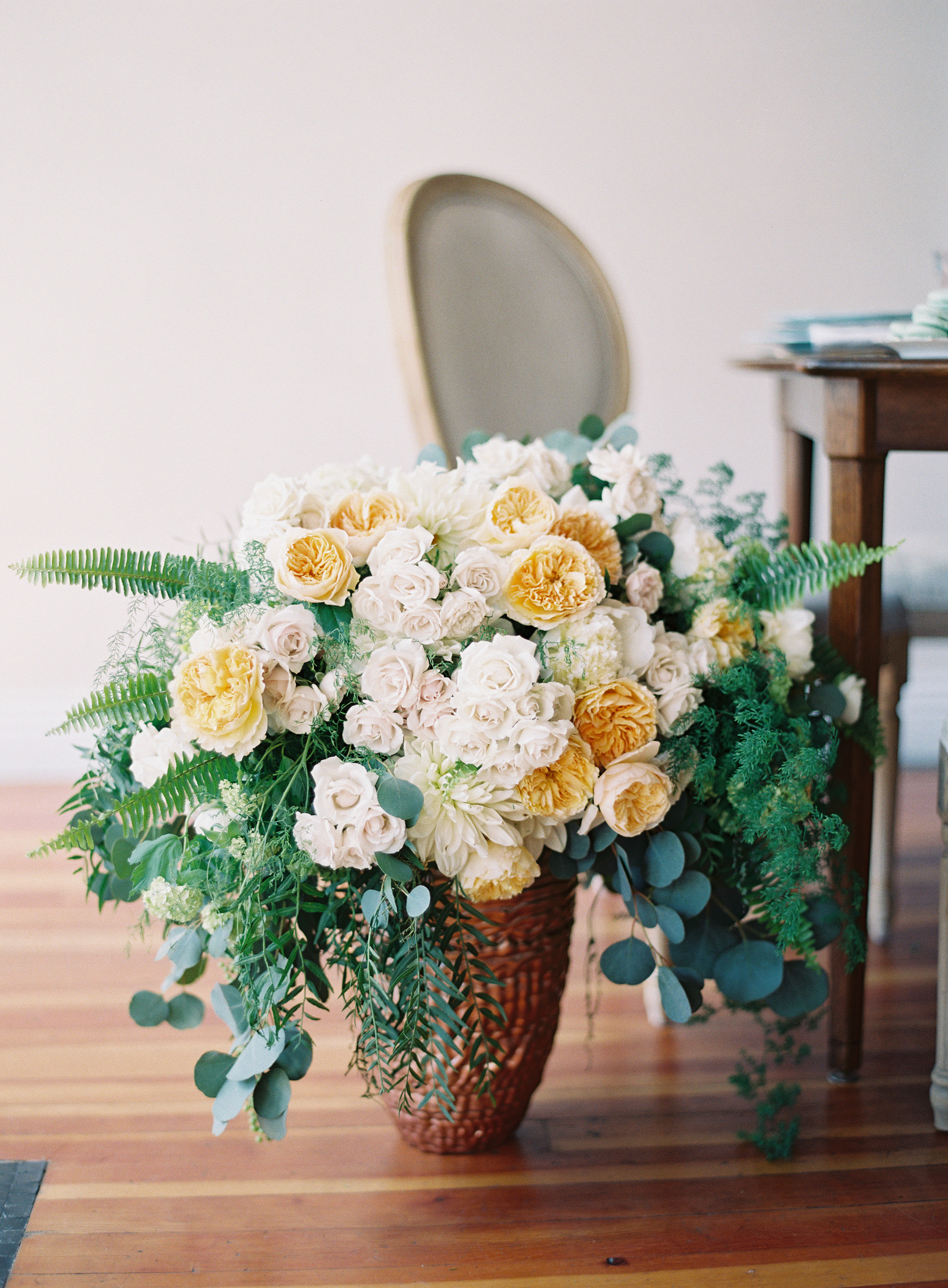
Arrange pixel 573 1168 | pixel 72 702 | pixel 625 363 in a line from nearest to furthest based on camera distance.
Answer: pixel 573 1168
pixel 625 363
pixel 72 702

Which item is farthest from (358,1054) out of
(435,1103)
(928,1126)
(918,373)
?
(918,373)

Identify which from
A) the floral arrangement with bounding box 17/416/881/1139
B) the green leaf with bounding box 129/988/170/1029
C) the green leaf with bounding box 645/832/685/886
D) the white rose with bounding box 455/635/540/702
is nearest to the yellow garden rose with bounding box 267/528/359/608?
the floral arrangement with bounding box 17/416/881/1139

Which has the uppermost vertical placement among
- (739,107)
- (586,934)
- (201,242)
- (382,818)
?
(739,107)

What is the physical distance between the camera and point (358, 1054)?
1013 millimetres

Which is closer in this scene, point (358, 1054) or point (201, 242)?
point (358, 1054)

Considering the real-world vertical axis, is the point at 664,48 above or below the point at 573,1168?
above

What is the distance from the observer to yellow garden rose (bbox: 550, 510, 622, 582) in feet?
3.33

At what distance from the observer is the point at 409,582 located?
0.92m

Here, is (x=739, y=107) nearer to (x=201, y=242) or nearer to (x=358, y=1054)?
(x=201, y=242)

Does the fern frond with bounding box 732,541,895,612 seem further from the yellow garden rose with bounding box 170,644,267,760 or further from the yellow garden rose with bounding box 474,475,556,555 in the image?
the yellow garden rose with bounding box 170,644,267,760

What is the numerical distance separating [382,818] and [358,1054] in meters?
0.28

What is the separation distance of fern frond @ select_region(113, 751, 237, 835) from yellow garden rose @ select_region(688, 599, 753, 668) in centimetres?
43

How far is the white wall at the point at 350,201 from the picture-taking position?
2182mm

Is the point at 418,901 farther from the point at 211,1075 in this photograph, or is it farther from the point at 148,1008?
the point at 148,1008
